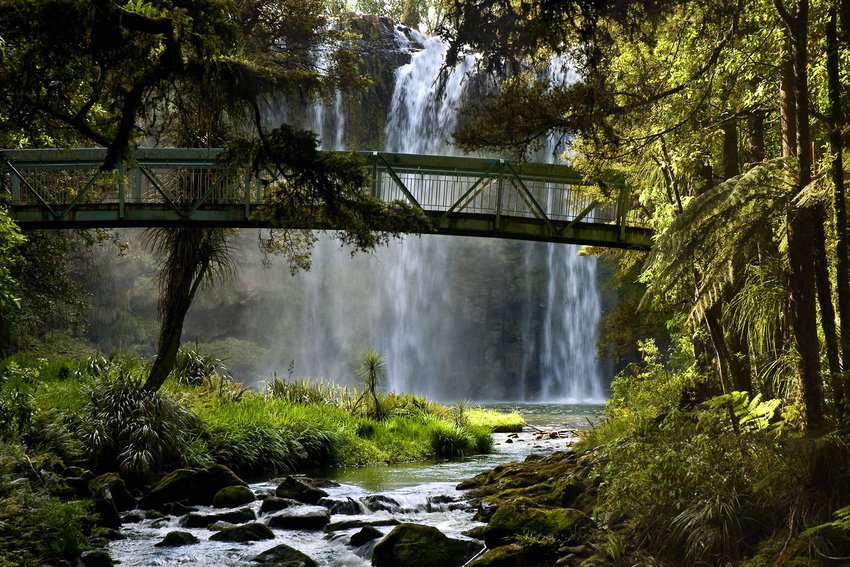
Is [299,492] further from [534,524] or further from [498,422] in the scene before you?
[498,422]

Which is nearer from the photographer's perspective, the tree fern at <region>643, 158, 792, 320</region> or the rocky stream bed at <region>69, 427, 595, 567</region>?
the tree fern at <region>643, 158, 792, 320</region>

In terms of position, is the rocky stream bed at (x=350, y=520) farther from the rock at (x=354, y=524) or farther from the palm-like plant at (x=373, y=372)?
the palm-like plant at (x=373, y=372)

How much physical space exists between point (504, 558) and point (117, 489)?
219 inches

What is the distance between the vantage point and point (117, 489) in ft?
31.3

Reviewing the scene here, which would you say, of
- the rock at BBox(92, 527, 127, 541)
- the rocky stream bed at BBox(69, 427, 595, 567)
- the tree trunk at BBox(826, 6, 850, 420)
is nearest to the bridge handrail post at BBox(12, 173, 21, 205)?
the rocky stream bed at BBox(69, 427, 595, 567)

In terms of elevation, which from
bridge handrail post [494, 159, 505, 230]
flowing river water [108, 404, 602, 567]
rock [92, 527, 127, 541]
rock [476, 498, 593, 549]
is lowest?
flowing river water [108, 404, 602, 567]

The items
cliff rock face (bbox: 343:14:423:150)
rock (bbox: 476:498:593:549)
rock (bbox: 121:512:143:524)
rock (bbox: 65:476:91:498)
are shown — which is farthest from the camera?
cliff rock face (bbox: 343:14:423:150)

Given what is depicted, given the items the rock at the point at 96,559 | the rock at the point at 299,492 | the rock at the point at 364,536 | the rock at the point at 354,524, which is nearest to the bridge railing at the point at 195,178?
the rock at the point at 299,492

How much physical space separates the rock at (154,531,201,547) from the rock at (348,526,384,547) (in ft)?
5.75

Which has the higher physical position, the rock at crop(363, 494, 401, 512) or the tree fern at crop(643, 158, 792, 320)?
the tree fern at crop(643, 158, 792, 320)

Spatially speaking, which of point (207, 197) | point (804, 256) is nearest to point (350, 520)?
point (804, 256)

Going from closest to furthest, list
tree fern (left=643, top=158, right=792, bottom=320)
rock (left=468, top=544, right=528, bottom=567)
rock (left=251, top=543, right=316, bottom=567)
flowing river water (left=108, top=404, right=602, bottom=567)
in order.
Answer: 1. tree fern (left=643, top=158, right=792, bottom=320)
2. rock (left=468, top=544, right=528, bottom=567)
3. rock (left=251, top=543, right=316, bottom=567)
4. flowing river water (left=108, top=404, right=602, bottom=567)

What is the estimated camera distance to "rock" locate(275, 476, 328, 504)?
10.3 m

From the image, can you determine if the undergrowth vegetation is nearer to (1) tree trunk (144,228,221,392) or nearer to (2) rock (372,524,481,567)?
(2) rock (372,524,481,567)
